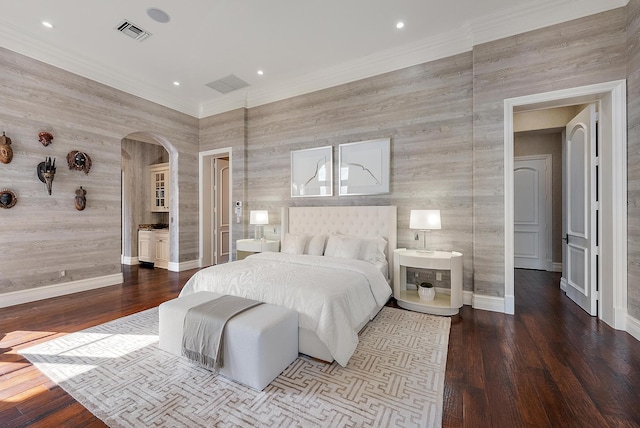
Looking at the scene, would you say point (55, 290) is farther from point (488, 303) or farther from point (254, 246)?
point (488, 303)

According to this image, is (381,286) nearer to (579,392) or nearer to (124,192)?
(579,392)

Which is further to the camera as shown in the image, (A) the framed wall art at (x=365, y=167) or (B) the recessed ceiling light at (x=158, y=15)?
(A) the framed wall art at (x=365, y=167)

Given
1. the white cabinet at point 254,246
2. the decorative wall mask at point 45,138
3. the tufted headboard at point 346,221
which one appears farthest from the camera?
the white cabinet at point 254,246

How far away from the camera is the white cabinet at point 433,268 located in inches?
132

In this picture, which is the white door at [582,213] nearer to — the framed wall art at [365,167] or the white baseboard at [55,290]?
the framed wall art at [365,167]

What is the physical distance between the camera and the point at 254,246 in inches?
197

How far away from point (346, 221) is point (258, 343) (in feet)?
9.09

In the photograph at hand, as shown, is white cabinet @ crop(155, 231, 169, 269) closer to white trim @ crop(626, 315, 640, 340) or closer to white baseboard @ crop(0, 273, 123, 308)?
white baseboard @ crop(0, 273, 123, 308)

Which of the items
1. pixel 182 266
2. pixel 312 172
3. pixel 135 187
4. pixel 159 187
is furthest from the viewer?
pixel 159 187

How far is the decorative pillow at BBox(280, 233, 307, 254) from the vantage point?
14.2 feet

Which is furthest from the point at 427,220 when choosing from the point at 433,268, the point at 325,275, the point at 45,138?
the point at 45,138

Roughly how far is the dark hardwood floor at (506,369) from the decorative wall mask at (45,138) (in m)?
2.25

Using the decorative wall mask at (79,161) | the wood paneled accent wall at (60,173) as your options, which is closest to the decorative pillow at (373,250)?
the wood paneled accent wall at (60,173)

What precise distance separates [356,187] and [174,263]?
13.9 ft
